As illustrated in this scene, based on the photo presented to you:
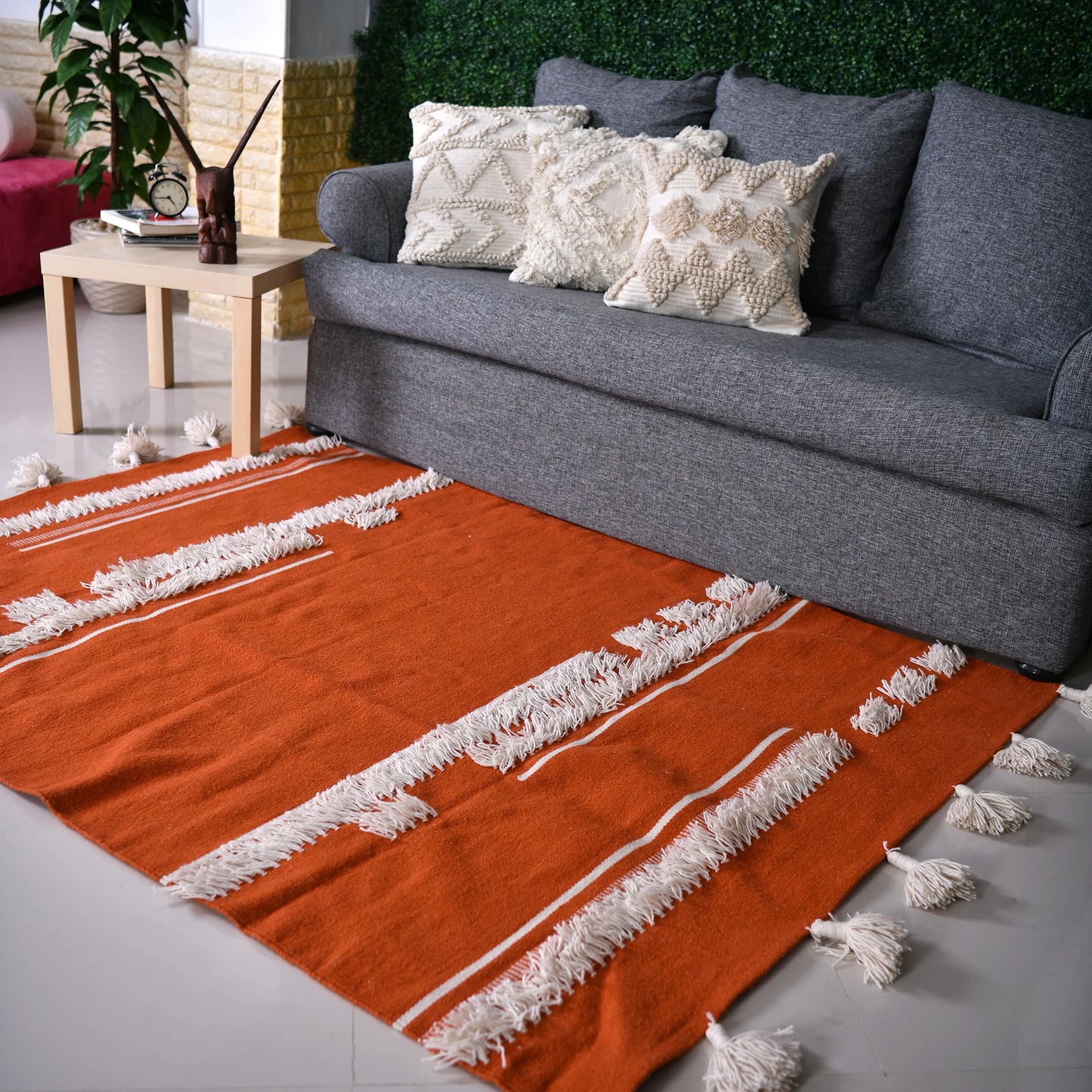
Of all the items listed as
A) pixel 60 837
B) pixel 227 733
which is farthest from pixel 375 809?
pixel 60 837

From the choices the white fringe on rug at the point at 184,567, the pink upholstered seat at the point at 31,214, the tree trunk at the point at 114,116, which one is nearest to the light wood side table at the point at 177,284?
the white fringe on rug at the point at 184,567

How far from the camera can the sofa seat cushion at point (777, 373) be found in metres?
1.99

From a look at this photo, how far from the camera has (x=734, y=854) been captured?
1574 millimetres

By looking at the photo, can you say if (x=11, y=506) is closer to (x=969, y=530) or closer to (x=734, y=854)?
(x=734, y=854)

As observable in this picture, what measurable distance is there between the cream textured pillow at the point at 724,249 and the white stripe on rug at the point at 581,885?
1047 mm

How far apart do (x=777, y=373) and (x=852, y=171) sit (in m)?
0.80

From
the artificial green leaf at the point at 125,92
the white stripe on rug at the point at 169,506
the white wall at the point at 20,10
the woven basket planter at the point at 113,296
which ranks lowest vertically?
the woven basket planter at the point at 113,296

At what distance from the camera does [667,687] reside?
1978 millimetres

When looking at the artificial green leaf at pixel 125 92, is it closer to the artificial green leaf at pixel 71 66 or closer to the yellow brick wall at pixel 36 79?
the artificial green leaf at pixel 71 66

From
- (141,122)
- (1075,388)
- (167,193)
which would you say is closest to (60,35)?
(141,122)

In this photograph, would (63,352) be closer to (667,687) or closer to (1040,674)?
(667,687)

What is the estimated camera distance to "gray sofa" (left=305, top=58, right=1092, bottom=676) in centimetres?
205

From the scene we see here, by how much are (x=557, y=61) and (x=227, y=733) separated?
7.49ft

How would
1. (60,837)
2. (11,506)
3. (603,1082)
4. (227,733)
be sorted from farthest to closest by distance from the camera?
1. (11,506)
2. (227,733)
3. (60,837)
4. (603,1082)
